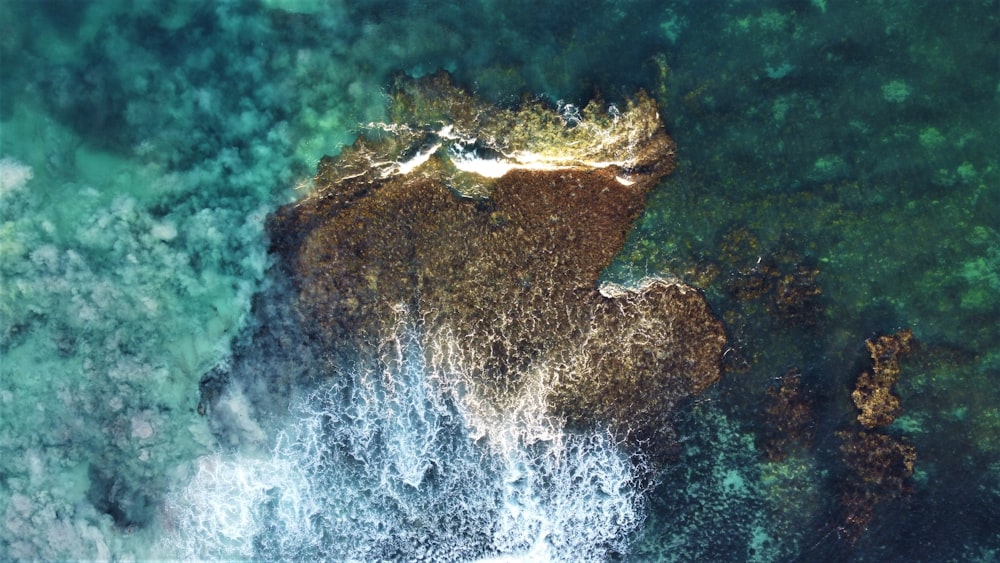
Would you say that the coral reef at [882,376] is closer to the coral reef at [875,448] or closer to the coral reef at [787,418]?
the coral reef at [875,448]

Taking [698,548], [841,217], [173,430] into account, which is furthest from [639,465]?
[173,430]

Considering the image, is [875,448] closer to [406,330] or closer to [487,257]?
[487,257]

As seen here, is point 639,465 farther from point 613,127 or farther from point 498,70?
point 498,70

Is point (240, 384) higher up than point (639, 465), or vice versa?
point (240, 384)

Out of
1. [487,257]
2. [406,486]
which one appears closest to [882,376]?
[487,257]

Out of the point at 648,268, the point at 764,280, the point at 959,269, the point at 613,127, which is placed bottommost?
the point at 959,269
